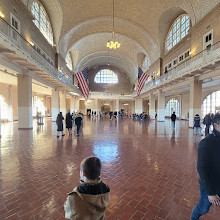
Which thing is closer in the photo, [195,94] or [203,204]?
[203,204]

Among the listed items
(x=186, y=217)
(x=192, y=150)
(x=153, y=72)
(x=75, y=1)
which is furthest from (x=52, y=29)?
(x=186, y=217)

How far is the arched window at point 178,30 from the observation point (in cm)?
1388

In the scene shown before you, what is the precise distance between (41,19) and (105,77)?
89.4 feet

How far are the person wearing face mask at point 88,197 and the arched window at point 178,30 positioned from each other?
17.3 metres

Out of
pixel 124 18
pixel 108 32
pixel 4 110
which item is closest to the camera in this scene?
pixel 4 110

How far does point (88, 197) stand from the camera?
1017 millimetres

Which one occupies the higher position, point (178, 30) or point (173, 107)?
point (178, 30)

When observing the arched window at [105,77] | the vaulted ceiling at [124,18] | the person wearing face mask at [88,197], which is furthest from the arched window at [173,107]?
the person wearing face mask at [88,197]

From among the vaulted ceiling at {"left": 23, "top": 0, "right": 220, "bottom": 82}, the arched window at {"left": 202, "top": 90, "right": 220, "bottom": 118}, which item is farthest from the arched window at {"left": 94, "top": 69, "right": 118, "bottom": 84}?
the arched window at {"left": 202, "top": 90, "right": 220, "bottom": 118}

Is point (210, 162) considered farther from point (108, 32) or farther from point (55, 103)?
point (108, 32)

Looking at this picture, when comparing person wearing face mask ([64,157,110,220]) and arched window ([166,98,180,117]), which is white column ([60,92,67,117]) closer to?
arched window ([166,98,180,117])

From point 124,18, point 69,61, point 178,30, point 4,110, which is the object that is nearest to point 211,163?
point 178,30

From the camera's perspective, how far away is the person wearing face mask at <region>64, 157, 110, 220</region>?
3.33ft

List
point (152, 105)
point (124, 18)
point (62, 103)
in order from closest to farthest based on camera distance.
A: 1. point (124, 18)
2. point (62, 103)
3. point (152, 105)
